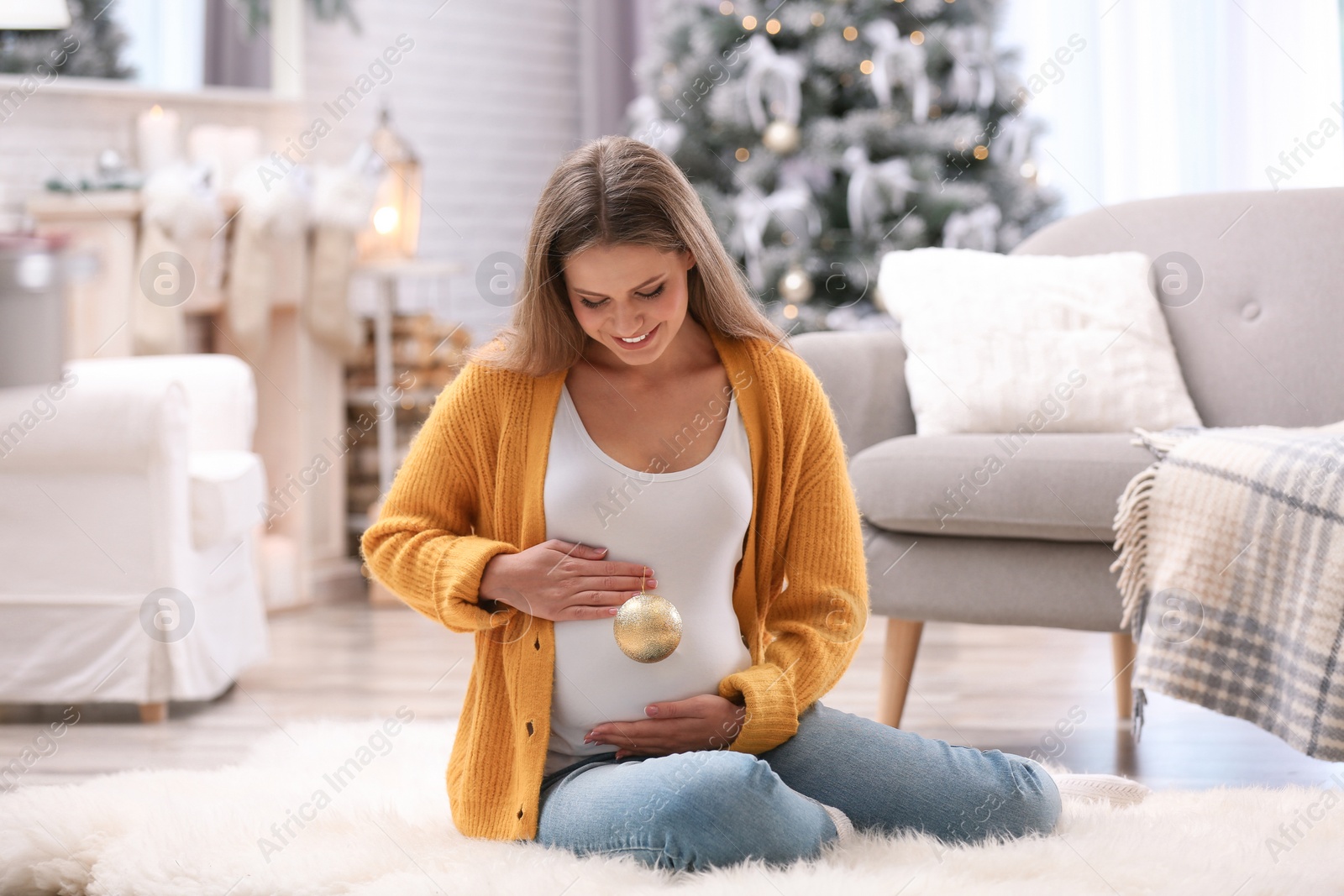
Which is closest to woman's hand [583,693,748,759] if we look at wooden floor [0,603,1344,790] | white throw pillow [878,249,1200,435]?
wooden floor [0,603,1344,790]

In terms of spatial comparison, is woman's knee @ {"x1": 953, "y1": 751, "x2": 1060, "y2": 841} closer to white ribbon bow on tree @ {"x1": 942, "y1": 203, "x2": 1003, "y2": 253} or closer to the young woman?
the young woman

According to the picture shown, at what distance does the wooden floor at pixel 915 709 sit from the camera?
69.1 inches

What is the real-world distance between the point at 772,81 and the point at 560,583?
2.22m

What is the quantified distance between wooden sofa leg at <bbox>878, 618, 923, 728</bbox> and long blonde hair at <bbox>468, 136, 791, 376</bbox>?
0.66m

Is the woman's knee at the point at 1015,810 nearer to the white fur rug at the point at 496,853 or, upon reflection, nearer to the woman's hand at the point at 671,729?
the white fur rug at the point at 496,853

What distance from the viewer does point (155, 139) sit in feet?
10.3

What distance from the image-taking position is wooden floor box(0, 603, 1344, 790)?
1754mm

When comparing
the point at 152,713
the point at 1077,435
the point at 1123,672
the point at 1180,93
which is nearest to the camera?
the point at 1077,435

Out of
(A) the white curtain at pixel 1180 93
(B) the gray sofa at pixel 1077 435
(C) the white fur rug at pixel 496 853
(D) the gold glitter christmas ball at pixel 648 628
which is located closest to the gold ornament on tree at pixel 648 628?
Result: (D) the gold glitter christmas ball at pixel 648 628

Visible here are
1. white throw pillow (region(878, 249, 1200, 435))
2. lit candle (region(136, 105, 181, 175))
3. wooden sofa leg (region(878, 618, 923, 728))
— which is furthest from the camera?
lit candle (region(136, 105, 181, 175))

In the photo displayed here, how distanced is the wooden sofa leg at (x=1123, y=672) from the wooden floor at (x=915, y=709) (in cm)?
3

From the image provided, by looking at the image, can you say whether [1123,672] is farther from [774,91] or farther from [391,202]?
[391,202]

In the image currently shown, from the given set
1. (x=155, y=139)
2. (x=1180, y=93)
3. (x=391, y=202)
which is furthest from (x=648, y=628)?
(x=1180, y=93)

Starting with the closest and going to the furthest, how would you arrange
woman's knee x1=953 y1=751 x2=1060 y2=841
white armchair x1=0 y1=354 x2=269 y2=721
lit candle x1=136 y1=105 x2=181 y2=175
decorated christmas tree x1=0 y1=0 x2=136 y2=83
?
woman's knee x1=953 y1=751 x2=1060 y2=841 → white armchair x1=0 y1=354 x2=269 y2=721 → decorated christmas tree x1=0 y1=0 x2=136 y2=83 → lit candle x1=136 y1=105 x2=181 y2=175
